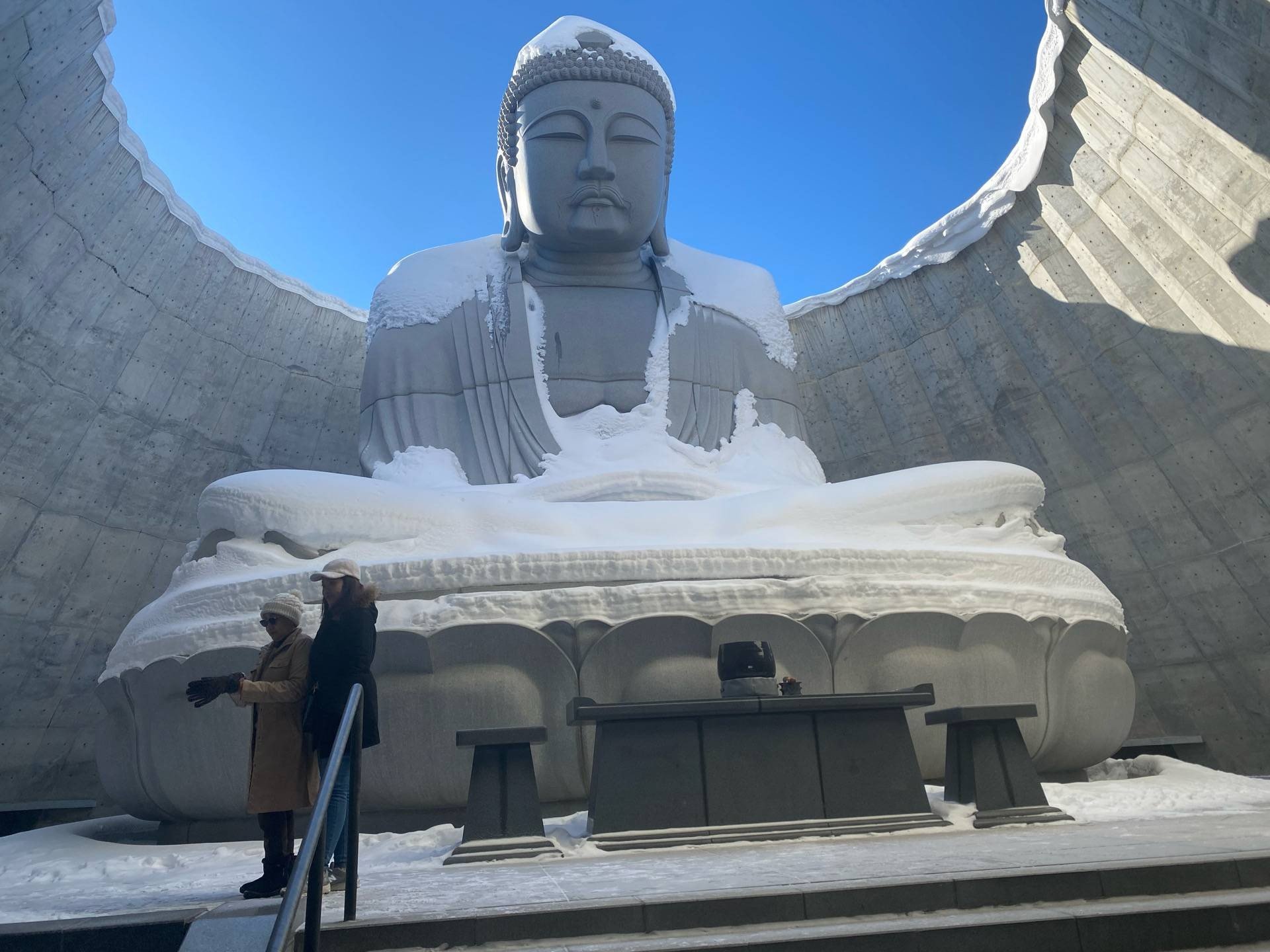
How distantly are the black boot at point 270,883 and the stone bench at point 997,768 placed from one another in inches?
67.8

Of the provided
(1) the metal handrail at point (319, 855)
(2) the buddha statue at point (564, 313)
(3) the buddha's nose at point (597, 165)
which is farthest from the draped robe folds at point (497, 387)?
(1) the metal handrail at point (319, 855)

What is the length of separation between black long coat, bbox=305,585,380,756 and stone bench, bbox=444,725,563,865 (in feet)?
1.03

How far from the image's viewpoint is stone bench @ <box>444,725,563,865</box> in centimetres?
235

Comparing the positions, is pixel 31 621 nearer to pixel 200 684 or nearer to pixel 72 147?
pixel 72 147

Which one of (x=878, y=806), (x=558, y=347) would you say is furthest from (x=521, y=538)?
(x=558, y=347)

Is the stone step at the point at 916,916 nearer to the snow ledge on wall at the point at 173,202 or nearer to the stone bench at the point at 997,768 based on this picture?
the stone bench at the point at 997,768

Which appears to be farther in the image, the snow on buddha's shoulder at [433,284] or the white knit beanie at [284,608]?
the snow on buddha's shoulder at [433,284]

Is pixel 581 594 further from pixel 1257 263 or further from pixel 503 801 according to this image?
pixel 1257 263

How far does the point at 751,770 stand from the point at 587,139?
3.74m

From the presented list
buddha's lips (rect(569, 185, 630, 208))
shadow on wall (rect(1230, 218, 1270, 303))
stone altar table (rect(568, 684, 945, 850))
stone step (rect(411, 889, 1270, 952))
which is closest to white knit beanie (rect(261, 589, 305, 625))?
stone altar table (rect(568, 684, 945, 850))

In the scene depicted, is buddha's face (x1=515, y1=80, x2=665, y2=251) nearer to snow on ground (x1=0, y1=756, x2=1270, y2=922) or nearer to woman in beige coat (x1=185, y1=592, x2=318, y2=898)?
snow on ground (x1=0, y1=756, x2=1270, y2=922)

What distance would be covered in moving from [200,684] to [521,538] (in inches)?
67.3

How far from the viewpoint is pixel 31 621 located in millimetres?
5449

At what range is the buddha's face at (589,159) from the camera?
5.21 metres
